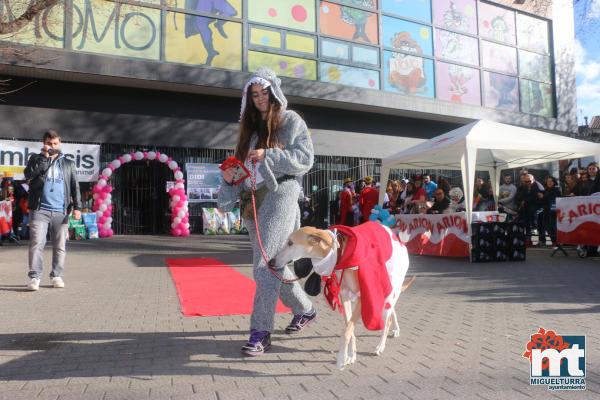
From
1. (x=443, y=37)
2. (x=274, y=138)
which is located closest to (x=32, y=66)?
(x=274, y=138)

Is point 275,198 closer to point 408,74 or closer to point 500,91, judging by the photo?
point 408,74

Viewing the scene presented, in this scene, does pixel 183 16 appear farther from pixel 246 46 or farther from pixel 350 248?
pixel 350 248

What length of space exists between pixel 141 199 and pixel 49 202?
1084 centimetres

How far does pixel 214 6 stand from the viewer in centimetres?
1593

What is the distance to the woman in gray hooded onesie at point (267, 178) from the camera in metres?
3.24

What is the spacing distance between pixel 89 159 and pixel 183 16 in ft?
18.8

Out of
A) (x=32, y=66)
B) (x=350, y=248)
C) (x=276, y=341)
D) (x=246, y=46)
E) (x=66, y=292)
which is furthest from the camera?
(x=246, y=46)

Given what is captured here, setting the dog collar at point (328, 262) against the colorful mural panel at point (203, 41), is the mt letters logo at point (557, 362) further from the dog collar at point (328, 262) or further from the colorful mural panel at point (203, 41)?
the colorful mural panel at point (203, 41)

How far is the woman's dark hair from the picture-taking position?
11.2 feet

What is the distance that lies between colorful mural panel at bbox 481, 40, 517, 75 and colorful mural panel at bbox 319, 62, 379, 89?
6.27 meters

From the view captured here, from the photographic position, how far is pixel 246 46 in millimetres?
16344

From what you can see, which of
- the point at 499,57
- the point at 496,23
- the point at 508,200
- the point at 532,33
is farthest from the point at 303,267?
the point at 532,33

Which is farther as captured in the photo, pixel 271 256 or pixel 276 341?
pixel 276 341

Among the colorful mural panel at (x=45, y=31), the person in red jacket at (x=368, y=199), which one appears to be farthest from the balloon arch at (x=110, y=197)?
the person in red jacket at (x=368, y=199)
